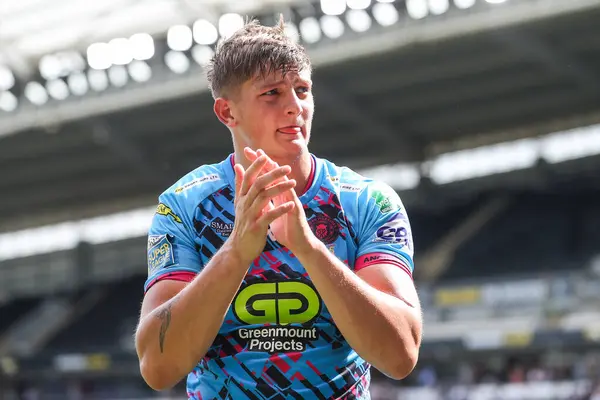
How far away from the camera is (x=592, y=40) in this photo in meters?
19.0

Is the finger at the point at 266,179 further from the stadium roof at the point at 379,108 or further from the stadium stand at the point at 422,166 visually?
the stadium roof at the point at 379,108

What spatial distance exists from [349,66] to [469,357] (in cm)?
590

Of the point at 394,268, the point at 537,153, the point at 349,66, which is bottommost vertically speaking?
the point at 537,153

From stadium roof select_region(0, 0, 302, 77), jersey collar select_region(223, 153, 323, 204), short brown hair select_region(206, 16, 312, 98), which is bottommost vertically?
stadium roof select_region(0, 0, 302, 77)

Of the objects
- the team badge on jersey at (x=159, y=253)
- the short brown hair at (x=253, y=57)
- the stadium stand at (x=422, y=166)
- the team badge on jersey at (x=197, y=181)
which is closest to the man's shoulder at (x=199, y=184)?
the team badge on jersey at (x=197, y=181)

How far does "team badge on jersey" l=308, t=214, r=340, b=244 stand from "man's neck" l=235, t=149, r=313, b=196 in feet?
0.29

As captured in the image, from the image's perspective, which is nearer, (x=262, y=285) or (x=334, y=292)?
(x=334, y=292)

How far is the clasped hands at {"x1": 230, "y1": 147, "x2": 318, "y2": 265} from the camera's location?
244cm

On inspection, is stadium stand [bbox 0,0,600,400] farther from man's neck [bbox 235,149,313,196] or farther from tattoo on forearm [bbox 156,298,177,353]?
tattoo on forearm [bbox 156,298,177,353]

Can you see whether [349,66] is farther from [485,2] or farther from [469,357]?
[469,357]

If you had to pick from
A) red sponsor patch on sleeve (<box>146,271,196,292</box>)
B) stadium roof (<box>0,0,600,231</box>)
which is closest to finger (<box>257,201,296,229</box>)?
red sponsor patch on sleeve (<box>146,271,196,292</box>)

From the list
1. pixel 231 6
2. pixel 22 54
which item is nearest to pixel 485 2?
pixel 231 6

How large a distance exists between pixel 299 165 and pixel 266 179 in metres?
0.36

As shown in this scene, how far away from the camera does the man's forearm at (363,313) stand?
2482 mm
